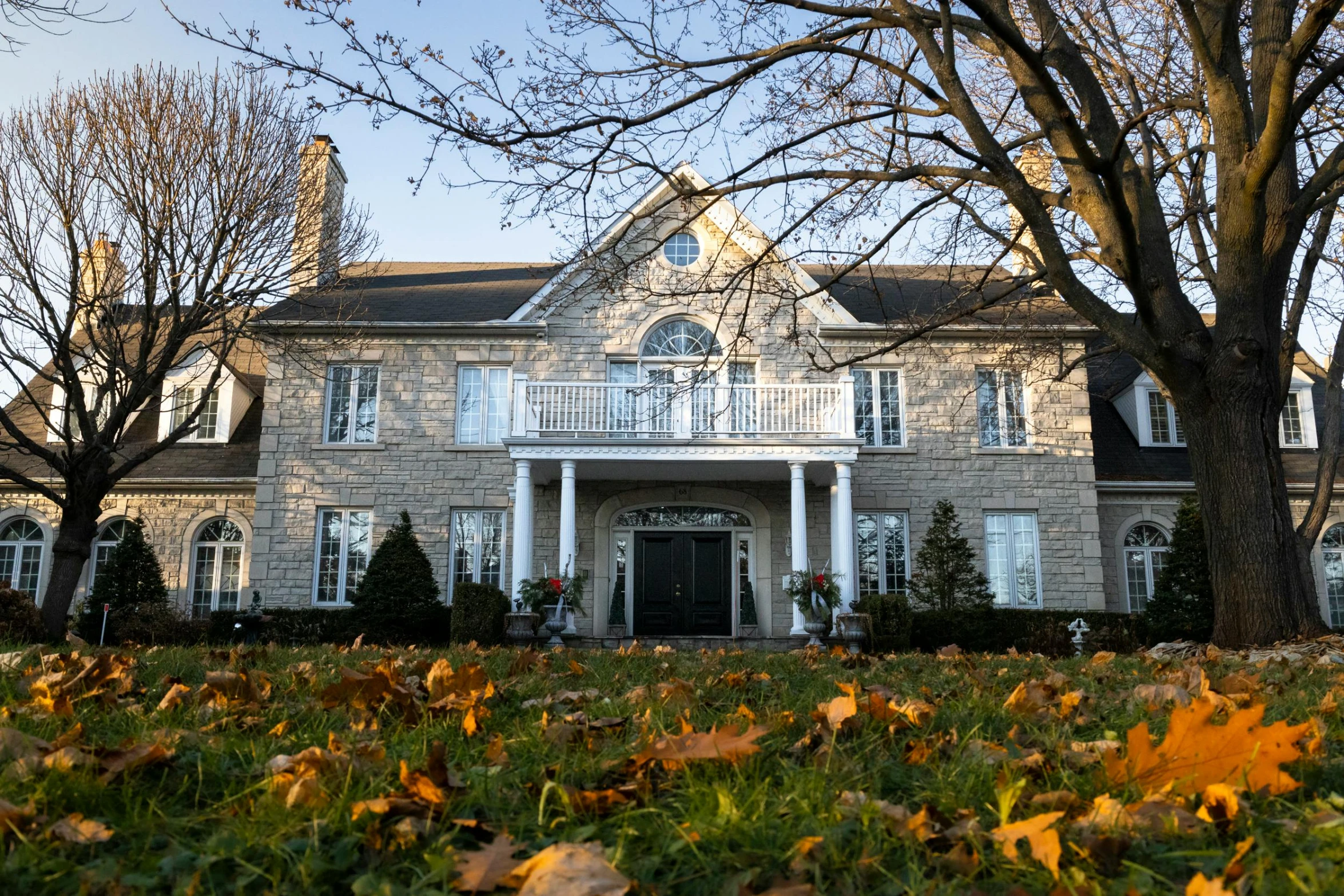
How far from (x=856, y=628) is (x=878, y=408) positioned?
5.98 metres

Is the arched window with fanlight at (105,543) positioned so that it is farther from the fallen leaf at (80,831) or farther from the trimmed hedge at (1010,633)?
the fallen leaf at (80,831)

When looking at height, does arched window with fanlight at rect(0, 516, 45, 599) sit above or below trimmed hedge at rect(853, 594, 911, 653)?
above

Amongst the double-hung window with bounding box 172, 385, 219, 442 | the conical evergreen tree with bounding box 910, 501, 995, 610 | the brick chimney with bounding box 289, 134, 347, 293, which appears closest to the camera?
the brick chimney with bounding box 289, 134, 347, 293

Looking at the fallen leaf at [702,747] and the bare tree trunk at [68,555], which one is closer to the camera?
the fallen leaf at [702,747]

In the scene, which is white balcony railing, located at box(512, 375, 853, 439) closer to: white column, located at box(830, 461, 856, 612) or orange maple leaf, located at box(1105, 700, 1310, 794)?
white column, located at box(830, 461, 856, 612)

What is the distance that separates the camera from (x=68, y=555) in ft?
37.7

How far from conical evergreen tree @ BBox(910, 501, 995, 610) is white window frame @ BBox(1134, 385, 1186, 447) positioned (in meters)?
5.40

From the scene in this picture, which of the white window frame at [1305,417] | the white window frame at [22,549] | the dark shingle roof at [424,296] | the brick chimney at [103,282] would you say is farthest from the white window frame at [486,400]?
the white window frame at [1305,417]

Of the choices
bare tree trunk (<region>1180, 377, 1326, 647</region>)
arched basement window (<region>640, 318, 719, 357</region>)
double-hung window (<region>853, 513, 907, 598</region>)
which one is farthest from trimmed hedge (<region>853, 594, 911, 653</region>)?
arched basement window (<region>640, 318, 719, 357</region>)

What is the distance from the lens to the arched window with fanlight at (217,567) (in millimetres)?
18500

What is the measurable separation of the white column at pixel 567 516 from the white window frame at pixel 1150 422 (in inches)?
450

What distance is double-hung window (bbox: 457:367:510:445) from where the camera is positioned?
60.7ft

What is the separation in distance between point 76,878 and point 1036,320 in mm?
17218

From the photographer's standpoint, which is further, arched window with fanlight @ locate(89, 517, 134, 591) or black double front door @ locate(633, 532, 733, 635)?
arched window with fanlight @ locate(89, 517, 134, 591)
